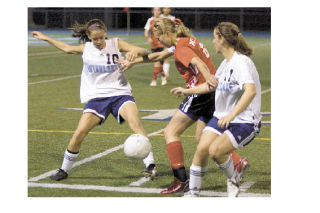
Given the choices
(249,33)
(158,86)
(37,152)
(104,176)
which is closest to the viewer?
(104,176)

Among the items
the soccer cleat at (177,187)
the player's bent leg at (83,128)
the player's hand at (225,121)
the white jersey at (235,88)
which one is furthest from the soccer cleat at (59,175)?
the player's hand at (225,121)

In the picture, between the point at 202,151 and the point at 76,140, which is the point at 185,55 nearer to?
the point at 202,151

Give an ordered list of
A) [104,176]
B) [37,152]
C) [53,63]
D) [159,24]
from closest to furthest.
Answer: [159,24] < [104,176] < [37,152] < [53,63]

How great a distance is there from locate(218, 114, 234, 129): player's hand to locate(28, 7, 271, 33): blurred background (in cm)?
3737

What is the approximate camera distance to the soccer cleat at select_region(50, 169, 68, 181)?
24.5ft

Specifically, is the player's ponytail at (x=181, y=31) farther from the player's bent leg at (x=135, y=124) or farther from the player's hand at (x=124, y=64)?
the player's bent leg at (x=135, y=124)

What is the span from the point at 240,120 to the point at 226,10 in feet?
127

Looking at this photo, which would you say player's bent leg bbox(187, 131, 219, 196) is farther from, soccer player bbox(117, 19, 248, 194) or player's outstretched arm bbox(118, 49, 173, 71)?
player's outstretched arm bbox(118, 49, 173, 71)

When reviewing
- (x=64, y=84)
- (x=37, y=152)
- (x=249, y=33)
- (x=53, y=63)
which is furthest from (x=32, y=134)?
(x=249, y=33)

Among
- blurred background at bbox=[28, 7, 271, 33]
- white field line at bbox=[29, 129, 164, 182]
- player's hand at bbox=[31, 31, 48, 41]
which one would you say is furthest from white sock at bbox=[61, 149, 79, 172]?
Result: blurred background at bbox=[28, 7, 271, 33]

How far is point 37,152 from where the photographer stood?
29.7ft

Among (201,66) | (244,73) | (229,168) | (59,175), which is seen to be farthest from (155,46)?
(244,73)

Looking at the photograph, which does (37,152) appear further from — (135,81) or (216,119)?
(135,81)

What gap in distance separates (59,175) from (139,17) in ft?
129
